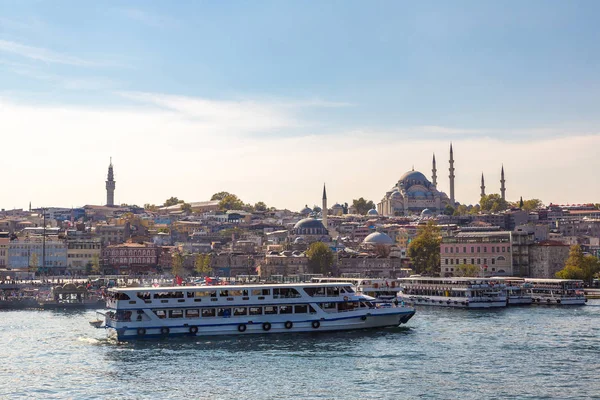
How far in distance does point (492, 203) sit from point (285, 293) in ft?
473

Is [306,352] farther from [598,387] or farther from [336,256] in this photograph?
[336,256]

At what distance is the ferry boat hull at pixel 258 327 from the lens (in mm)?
48875

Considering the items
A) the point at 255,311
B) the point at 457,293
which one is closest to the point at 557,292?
the point at 457,293

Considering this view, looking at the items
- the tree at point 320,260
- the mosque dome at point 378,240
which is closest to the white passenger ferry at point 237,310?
the tree at point 320,260

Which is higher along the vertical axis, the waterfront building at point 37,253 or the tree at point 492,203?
the tree at point 492,203

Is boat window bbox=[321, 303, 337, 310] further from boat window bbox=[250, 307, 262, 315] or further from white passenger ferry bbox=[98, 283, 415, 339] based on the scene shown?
boat window bbox=[250, 307, 262, 315]

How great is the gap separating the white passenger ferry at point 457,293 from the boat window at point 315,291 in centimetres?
2015

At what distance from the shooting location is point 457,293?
70312mm

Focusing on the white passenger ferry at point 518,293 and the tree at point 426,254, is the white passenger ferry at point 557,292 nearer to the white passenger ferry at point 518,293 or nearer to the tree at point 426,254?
the white passenger ferry at point 518,293

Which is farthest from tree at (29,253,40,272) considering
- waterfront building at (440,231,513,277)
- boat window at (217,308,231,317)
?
boat window at (217,308,231,317)

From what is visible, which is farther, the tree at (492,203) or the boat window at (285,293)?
the tree at (492,203)

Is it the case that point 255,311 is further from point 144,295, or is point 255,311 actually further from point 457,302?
point 457,302

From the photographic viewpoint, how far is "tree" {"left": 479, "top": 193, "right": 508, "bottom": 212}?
186 m

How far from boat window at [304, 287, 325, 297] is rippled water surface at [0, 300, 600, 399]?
8.21 ft
